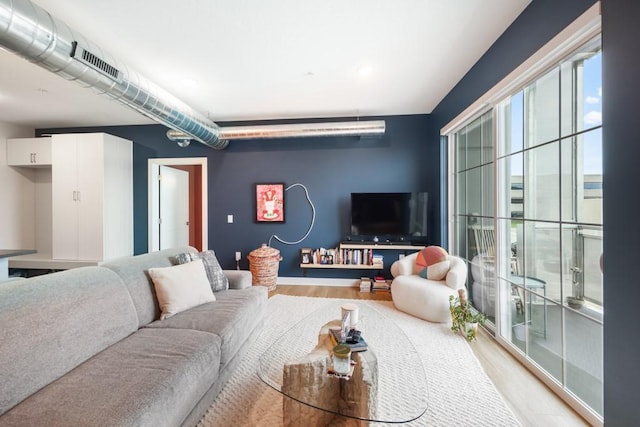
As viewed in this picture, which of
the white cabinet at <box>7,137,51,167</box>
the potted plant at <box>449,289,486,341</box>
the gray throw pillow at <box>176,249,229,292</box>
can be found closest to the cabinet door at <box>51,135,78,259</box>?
the white cabinet at <box>7,137,51,167</box>

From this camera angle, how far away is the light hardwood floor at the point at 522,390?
150cm

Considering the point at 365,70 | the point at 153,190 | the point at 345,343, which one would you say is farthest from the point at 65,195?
the point at 345,343

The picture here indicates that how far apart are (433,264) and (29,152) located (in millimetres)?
6088

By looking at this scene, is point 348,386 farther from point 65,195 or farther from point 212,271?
point 65,195

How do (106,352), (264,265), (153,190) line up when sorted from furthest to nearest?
(153,190) → (264,265) → (106,352)

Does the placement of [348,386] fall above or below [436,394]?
above

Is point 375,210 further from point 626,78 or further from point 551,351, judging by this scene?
point 626,78

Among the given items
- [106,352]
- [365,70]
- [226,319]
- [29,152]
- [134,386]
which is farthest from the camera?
[29,152]

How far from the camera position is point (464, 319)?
94.3 inches

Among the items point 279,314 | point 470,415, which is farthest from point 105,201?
point 470,415

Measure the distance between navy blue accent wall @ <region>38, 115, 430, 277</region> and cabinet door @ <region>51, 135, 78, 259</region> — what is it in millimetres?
778

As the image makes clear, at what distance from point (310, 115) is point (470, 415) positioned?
3.90 m

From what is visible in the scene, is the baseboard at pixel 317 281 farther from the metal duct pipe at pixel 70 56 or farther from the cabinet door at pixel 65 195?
the cabinet door at pixel 65 195

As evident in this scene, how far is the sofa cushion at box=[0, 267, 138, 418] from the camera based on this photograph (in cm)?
106
